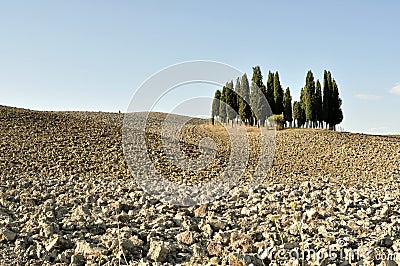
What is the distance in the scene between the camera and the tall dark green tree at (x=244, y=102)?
96.1ft

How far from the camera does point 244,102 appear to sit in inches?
1168

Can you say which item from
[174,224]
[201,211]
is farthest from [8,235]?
[201,211]

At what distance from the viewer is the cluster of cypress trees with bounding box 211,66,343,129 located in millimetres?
29562

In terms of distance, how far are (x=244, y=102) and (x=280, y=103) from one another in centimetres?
266

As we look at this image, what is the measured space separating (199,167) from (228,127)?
15.6 m

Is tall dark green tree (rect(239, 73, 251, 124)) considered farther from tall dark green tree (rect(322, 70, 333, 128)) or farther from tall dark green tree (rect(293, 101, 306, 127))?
tall dark green tree (rect(322, 70, 333, 128))

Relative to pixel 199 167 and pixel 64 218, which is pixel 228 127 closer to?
pixel 199 167

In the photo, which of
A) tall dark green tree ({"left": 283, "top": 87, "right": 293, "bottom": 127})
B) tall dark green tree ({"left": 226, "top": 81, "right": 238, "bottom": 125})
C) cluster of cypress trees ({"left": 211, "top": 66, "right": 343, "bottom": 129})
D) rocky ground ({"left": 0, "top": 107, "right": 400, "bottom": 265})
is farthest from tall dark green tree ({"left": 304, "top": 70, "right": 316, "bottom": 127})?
rocky ground ({"left": 0, "top": 107, "right": 400, "bottom": 265})

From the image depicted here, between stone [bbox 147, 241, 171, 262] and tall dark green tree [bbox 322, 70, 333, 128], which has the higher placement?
tall dark green tree [bbox 322, 70, 333, 128]

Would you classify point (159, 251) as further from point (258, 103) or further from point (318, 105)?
point (318, 105)

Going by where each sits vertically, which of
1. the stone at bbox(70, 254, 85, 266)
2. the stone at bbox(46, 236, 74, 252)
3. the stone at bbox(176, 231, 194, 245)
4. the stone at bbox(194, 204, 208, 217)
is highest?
the stone at bbox(194, 204, 208, 217)

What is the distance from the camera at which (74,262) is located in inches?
200

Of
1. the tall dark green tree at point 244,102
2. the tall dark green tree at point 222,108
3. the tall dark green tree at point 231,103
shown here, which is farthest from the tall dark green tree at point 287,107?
the tall dark green tree at point 222,108

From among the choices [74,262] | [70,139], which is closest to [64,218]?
[74,262]
